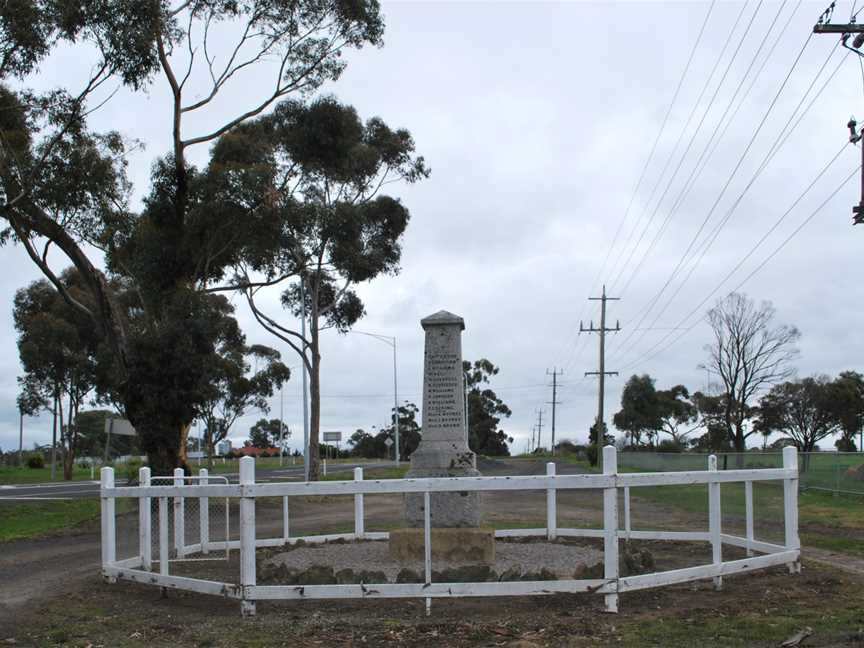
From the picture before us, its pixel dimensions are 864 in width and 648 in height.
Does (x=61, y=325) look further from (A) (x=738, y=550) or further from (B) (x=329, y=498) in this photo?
(A) (x=738, y=550)

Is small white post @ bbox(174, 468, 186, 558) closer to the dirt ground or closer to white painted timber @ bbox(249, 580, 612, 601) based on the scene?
the dirt ground

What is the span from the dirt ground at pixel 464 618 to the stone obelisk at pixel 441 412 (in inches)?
104

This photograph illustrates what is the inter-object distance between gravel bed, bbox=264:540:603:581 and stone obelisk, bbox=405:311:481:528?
0.93 meters

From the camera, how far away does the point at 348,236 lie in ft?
109

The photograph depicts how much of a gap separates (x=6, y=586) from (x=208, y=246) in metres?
16.9

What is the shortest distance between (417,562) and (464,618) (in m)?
2.68

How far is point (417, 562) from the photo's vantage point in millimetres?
10477

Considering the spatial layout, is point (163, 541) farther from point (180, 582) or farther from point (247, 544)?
point (247, 544)

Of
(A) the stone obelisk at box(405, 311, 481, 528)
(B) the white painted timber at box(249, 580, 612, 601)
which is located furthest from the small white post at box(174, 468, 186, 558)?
(B) the white painted timber at box(249, 580, 612, 601)

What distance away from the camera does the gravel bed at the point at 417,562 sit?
10062 mm

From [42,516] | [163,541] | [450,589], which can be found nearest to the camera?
[450,589]

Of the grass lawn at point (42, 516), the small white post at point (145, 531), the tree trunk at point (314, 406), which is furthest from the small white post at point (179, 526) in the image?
the tree trunk at point (314, 406)

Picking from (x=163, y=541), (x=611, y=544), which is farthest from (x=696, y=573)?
(x=163, y=541)

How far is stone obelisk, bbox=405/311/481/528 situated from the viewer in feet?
38.0
